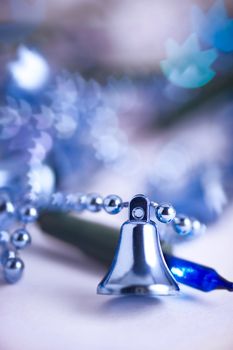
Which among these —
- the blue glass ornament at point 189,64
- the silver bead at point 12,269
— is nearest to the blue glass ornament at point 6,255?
the silver bead at point 12,269

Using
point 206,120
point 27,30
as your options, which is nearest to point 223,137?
point 206,120

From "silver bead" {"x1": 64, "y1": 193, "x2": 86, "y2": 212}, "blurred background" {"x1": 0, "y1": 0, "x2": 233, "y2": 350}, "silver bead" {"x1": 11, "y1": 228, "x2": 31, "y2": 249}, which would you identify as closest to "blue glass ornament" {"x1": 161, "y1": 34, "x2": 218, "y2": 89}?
"blurred background" {"x1": 0, "y1": 0, "x2": 233, "y2": 350}

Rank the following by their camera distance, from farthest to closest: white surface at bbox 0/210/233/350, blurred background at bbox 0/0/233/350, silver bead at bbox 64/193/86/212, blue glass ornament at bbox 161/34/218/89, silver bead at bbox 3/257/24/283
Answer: blue glass ornament at bbox 161/34/218/89 → blurred background at bbox 0/0/233/350 → silver bead at bbox 64/193/86/212 → silver bead at bbox 3/257/24/283 → white surface at bbox 0/210/233/350

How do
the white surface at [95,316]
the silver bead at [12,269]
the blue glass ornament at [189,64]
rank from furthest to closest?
the blue glass ornament at [189,64] < the silver bead at [12,269] < the white surface at [95,316]

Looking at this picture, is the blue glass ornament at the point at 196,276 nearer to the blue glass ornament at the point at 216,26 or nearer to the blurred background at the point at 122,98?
the blurred background at the point at 122,98

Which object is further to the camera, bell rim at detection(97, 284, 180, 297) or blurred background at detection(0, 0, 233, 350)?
blurred background at detection(0, 0, 233, 350)

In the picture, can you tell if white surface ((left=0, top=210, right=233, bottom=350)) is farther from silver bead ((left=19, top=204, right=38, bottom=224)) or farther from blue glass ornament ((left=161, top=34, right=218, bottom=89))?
blue glass ornament ((left=161, top=34, right=218, bottom=89))

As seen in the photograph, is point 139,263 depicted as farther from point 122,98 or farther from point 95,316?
point 122,98
